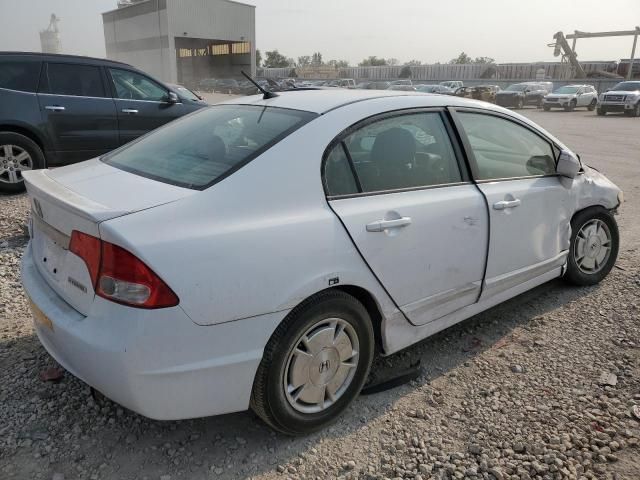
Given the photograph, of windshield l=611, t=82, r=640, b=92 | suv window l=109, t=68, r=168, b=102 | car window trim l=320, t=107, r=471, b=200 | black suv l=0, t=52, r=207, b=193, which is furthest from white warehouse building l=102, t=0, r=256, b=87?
car window trim l=320, t=107, r=471, b=200

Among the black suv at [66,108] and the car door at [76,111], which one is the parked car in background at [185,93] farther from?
the car door at [76,111]

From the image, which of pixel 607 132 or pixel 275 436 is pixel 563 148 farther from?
pixel 607 132

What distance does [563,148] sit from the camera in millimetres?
3793

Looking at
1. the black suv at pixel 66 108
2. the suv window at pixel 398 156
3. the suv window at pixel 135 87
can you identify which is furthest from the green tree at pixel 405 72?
the suv window at pixel 398 156

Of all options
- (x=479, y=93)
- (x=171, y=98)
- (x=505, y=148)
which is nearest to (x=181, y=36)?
(x=479, y=93)

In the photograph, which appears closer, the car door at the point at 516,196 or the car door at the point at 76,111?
the car door at the point at 516,196

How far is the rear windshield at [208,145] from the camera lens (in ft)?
7.77

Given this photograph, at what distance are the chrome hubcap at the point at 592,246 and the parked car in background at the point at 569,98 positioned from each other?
28799 mm

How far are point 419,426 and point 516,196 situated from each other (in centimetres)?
154

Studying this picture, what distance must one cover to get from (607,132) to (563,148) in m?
17.1

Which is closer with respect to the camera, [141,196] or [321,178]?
[141,196]

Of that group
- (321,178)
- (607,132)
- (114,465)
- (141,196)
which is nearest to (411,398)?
(321,178)

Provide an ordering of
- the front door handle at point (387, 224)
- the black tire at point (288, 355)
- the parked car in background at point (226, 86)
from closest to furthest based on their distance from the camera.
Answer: the black tire at point (288, 355) < the front door handle at point (387, 224) < the parked car in background at point (226, 86)

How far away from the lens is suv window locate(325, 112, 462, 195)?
257cm
